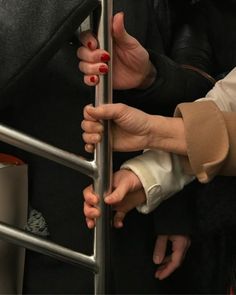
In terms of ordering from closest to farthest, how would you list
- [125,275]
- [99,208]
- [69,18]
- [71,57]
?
1. [69,18]
2. [99,208]
3. [71,57]
4. [125,275]

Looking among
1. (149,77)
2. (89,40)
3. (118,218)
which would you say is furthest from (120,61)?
(118,218)

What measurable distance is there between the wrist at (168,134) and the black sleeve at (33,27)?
21 cm

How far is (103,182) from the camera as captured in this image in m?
0.67

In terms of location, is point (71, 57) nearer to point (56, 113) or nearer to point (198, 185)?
point (56, 113)

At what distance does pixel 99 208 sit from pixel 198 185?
0.85 feet

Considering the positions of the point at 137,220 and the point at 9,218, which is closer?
the point at 9,218

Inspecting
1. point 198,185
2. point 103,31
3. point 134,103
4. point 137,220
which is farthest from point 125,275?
point 103,31

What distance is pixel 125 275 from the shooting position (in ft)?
2.95

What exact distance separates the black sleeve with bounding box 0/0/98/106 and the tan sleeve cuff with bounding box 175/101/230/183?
226mm

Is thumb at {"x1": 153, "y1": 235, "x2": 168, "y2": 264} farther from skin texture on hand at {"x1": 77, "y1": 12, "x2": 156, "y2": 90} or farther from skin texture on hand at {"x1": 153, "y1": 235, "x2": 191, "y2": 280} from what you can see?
skin texture on hand at {"x1": 77, "y1": 12, "x2": 156, "y2": 90}

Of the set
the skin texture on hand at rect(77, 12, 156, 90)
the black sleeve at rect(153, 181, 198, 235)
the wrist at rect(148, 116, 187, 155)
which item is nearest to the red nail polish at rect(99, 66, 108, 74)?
the skin texture on hand at rect(77, 12, 156, 90)

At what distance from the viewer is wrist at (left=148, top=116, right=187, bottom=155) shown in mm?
705

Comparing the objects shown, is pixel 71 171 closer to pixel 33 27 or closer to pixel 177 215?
pixel 177 215

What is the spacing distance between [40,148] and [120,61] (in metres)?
0.28
